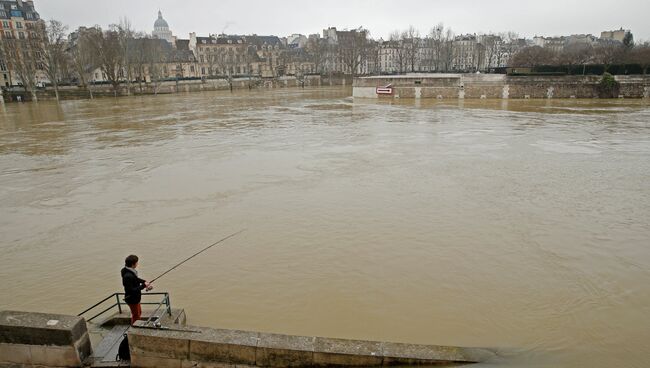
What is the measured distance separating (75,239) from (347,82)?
3392 inches

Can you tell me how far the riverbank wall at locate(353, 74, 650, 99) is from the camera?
4188 centimetres

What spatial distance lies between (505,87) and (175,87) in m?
54.0

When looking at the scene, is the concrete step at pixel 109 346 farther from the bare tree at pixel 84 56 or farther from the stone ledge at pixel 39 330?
the bare tree at pixel 84 56

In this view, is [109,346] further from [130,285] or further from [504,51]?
[504,51]

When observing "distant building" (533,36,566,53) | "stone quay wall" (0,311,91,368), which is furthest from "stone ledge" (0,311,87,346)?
"distant building" (533,36,566,53)

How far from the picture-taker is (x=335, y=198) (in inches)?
485

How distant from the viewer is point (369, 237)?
9.60m

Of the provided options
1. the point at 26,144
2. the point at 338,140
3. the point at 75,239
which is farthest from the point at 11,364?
the point at 26,144

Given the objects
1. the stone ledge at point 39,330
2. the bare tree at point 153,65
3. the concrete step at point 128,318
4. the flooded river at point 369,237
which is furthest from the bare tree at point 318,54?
→ the stone ledge at point 39,330

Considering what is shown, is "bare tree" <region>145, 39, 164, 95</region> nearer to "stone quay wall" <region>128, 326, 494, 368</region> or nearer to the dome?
"stone quay wall" <region>128, 326, 494, 368</region>

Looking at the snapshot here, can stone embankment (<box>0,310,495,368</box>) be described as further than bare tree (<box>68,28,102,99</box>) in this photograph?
No

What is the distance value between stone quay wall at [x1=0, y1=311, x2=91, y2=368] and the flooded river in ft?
5.49

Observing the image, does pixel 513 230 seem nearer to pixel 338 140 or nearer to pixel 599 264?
pixel 599 264

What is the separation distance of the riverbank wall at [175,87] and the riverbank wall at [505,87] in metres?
40.2
